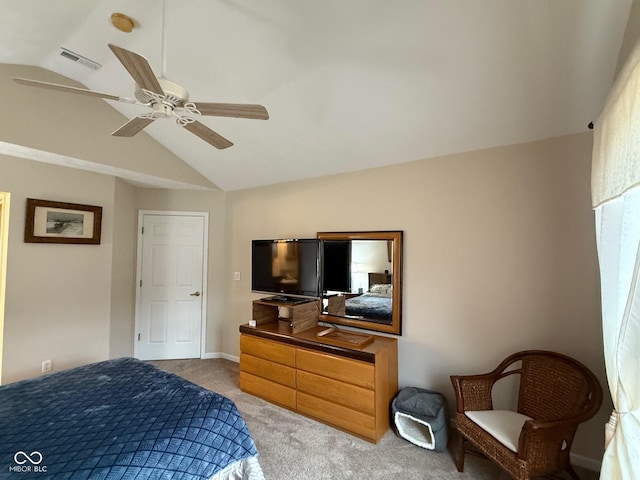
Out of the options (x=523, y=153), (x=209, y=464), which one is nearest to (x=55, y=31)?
(x=209, y=464)

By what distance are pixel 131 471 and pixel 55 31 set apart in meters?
2.95

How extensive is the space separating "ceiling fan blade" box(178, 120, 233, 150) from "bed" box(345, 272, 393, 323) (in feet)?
6.10

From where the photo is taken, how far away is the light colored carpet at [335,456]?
2.02m

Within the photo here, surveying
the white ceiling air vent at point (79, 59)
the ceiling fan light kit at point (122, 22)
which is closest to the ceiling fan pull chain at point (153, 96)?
the ceiling fan light kit at point (122, 22)

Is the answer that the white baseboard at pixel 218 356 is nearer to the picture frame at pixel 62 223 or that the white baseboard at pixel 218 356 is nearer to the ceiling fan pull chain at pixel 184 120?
the picture frame at pixel 62 223

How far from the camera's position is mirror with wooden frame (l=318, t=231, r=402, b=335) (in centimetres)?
285

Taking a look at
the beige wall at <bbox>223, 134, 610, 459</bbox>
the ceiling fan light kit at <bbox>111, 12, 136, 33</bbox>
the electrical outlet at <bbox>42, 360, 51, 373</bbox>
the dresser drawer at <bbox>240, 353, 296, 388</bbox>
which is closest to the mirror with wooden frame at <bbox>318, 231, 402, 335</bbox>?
the beige wall at <bbox>223, 134, 610, 459</bbox>

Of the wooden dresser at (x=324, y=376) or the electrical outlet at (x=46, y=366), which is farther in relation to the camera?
the electrical outlet at (x=46, y=366)

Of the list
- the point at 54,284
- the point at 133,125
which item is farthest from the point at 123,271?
the point at 133,125

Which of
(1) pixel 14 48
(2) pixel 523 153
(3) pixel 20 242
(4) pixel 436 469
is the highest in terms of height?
(1) pixel 14 48

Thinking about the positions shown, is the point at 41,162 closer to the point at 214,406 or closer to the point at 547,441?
the point at 214,406

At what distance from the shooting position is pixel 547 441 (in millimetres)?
1664

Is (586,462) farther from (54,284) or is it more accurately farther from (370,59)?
(54,284)

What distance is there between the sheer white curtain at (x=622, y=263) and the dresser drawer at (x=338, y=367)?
1428 mm
